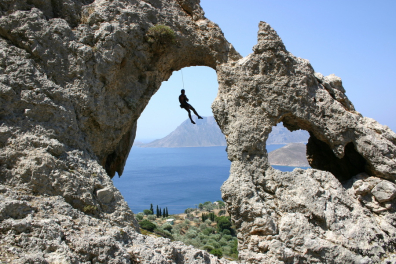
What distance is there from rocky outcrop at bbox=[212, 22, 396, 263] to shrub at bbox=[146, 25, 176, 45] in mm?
2079

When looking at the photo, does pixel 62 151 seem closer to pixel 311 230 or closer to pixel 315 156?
pixel 311 230

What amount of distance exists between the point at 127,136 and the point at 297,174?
6.82m

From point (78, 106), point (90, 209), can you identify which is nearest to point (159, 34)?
point (78, 106)

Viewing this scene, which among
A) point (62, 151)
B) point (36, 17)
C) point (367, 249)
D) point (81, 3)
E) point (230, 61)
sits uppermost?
point (81, 3)

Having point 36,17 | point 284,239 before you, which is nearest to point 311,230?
point 284,239

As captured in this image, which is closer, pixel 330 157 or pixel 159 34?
pixel 159 34

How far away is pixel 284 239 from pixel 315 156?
17.5 feet

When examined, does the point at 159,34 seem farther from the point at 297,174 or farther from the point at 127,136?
the point at 297,174

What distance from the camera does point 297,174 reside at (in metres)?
10.1

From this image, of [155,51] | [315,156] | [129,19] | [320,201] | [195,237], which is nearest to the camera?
[320,201]

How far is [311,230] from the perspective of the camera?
9086mm

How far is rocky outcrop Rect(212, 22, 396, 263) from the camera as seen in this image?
356 inches

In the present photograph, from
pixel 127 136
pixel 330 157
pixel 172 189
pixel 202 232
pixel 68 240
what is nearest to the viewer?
pixel 68 240

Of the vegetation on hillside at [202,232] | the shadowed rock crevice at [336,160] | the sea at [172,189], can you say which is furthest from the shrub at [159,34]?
the sea at [172,189]
